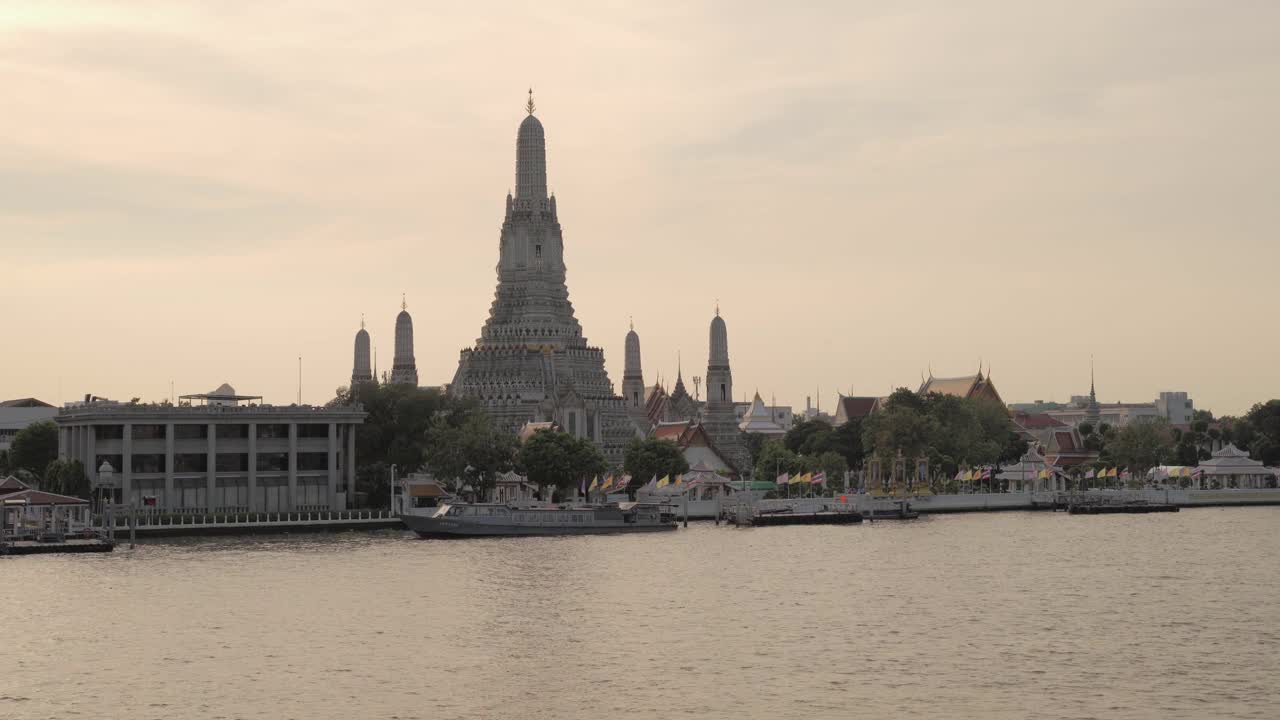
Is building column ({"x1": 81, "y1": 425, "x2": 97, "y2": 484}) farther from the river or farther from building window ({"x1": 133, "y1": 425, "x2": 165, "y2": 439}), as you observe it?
the river

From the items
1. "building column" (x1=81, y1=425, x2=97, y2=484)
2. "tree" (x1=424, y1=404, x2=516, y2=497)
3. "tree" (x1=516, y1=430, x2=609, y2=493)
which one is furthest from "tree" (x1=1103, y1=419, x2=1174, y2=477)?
"building column" (x1=81, y1=425, x2=97, y2=484)

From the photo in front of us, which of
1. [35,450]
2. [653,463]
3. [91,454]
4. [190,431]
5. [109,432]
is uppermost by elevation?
[190,431]

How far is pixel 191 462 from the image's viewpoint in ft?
418

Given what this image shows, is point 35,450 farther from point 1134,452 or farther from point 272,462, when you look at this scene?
point 1134,452

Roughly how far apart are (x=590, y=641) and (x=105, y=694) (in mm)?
17439

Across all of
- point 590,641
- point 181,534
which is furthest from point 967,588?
point 181,534

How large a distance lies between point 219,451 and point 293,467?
5.33 metres

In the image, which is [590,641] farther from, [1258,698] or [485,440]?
[485,440]

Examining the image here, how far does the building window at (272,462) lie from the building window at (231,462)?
40.4 inches

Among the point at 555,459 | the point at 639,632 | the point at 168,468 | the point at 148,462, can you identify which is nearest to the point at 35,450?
the point at 148,462

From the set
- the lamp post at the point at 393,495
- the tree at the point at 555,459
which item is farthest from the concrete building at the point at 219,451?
the tree at the point at 555,459

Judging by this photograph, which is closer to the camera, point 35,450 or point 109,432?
point 109,432

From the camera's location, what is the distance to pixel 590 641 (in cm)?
6531

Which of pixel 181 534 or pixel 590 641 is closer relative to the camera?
pixel 590 641
